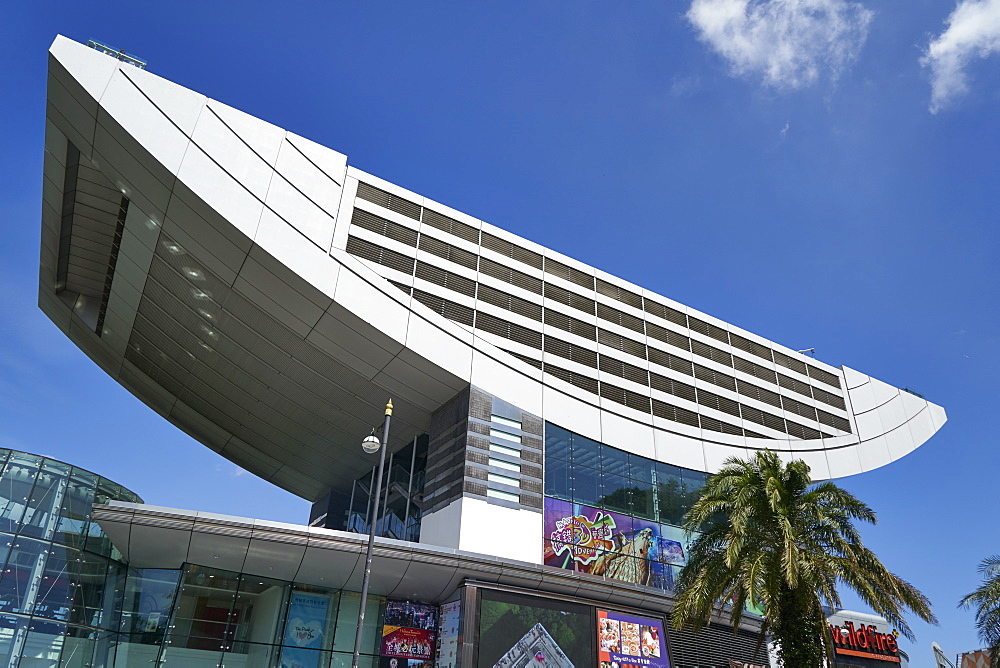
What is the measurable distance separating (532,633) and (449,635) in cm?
304

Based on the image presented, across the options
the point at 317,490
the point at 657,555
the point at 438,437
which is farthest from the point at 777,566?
the point at 317,490

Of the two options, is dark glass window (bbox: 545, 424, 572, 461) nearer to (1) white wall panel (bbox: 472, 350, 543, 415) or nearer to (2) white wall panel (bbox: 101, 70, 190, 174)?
(1) white wall panel (bbox: 472, 350, 543, 415)

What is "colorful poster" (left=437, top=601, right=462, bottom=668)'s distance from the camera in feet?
80.9

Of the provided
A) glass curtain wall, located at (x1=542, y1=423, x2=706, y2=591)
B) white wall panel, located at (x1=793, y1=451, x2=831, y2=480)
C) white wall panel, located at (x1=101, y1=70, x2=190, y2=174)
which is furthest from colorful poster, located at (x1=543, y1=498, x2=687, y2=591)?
white wall panel, located at (x1=101, y1=70, x2=190, y2=174)

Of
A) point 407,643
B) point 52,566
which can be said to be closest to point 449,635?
point 407,643

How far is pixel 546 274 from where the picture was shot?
120 ft

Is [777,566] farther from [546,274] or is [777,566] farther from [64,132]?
[64,132]

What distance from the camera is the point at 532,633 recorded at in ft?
83.5

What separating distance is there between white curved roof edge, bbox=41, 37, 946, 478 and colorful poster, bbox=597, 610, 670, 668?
8483mm

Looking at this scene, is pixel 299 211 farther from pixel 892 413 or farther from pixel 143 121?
pixel 892 413

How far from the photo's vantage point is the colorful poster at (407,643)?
84.7 ft

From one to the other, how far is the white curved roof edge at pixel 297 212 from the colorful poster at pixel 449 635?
9239 millimetres

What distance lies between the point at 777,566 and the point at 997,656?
13.8 m

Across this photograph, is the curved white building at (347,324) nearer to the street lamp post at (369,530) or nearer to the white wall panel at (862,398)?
the white wall panel at (862,398)
